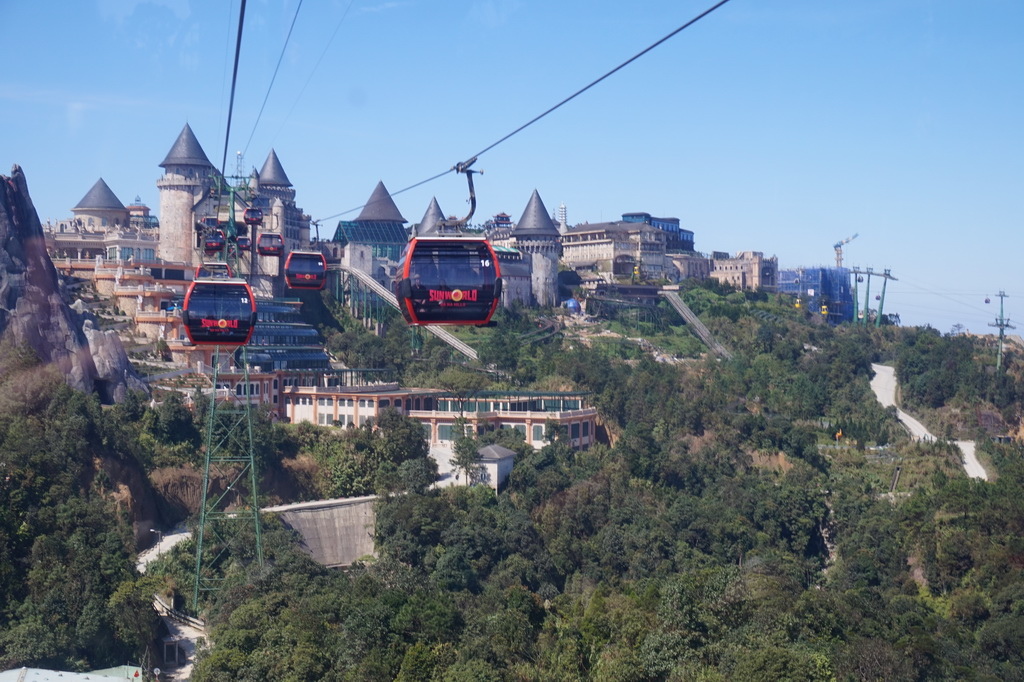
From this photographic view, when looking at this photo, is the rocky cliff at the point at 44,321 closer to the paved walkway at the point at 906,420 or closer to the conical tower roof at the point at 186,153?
the conical tower roof at the point at 186,153

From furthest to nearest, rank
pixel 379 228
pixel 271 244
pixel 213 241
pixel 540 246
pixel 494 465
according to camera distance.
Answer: pixel 540 246 → pixel 379 228 → pixel 494 465 → pixel 271 244 → pixel 213 241

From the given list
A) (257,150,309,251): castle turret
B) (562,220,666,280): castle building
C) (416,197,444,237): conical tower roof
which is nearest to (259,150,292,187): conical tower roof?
(257,150,309,251): castle turret

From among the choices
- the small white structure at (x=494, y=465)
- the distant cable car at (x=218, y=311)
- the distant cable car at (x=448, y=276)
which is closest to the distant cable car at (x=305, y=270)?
the distant cable car at (x=218, y=311)

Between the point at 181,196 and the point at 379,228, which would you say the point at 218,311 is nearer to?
the point at 181,196

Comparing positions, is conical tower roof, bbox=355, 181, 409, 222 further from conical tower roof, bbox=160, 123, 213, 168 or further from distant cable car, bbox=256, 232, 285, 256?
distant cable car, bbox=256, 232, 285, 256

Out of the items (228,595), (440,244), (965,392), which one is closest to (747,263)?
(965,392)

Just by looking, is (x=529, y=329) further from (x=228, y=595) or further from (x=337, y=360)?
(x=228, y=595)

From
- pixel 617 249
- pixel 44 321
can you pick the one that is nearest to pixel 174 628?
pixel 44 321
